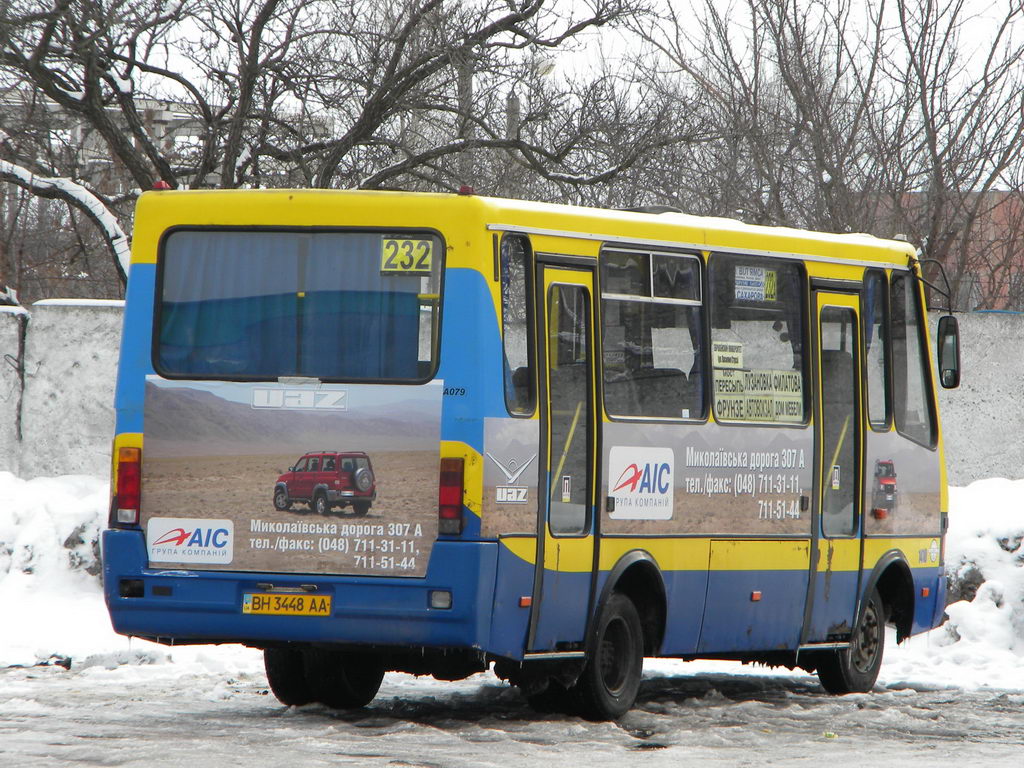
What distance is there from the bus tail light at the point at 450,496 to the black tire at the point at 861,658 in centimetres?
407

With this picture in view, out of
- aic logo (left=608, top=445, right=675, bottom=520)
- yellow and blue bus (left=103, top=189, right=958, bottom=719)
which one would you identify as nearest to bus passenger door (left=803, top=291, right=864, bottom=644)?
yellow and blue bus (left=103, top=189, right=958, bottom=719)

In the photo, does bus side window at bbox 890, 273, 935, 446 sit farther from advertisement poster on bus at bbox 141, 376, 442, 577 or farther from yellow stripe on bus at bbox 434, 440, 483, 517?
advertisement poster on bus at bbox 141, 376, 442, 577

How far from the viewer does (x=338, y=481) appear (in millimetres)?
8461

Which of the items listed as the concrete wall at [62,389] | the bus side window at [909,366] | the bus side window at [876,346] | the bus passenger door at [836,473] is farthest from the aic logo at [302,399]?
the concrete wall at [62,389]

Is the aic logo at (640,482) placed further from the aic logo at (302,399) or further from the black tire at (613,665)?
the aic logo at (302,399)

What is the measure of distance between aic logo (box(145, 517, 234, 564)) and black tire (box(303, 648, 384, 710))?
1340 mm

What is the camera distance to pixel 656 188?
866 inches

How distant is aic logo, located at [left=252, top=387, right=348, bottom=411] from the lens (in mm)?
8516

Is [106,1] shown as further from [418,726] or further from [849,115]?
[418,726]

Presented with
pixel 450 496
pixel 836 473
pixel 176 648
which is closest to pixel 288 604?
pixel 450 496

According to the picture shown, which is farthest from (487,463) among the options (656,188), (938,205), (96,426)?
(656,188)

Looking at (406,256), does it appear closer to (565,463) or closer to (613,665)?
(565,463)

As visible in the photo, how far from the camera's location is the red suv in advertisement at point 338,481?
845cm

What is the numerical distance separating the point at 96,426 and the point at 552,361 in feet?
27.6
